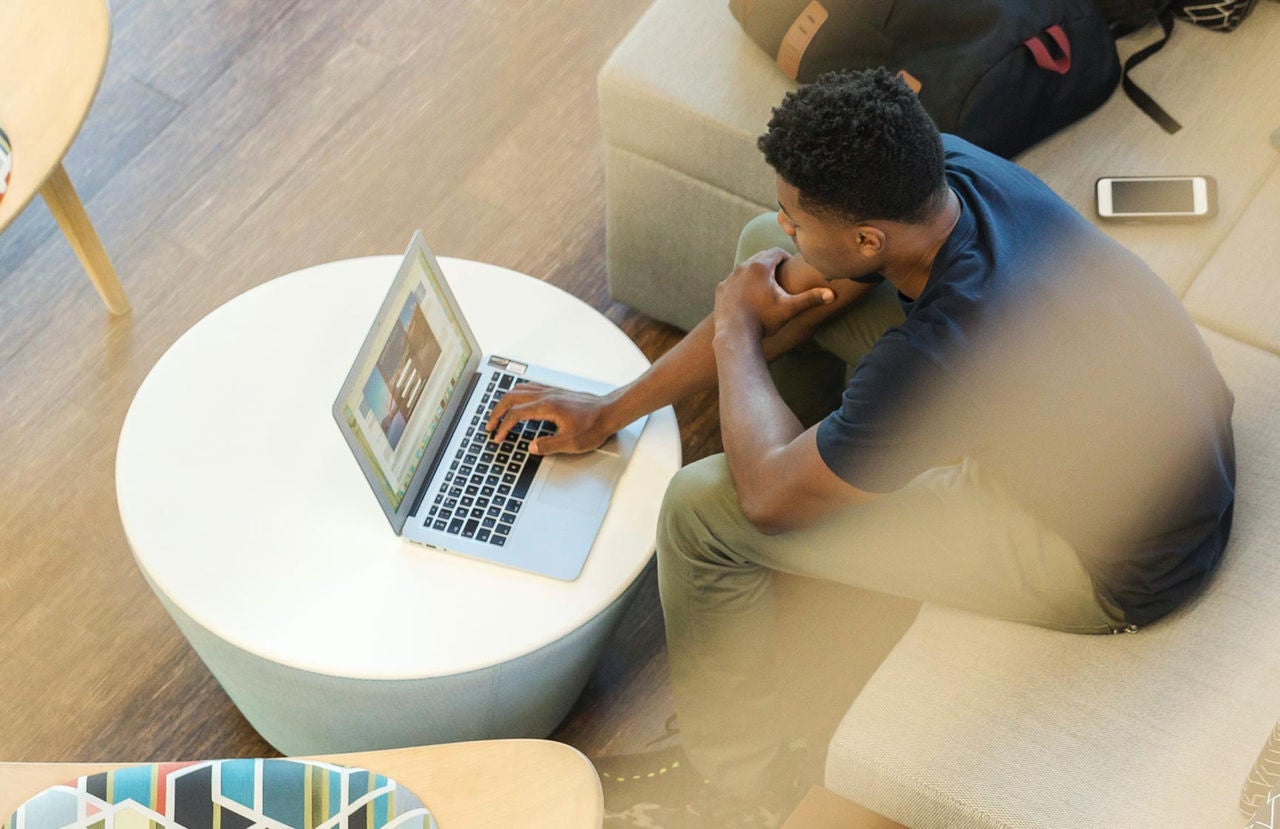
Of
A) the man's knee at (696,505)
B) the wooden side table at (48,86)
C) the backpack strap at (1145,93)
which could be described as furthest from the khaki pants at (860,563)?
the wooden side table at (48,86)

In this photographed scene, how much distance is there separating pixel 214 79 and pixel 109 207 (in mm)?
352

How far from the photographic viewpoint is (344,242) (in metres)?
2.47

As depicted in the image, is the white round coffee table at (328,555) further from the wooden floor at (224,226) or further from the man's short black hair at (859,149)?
the man's short black hair at (859,149)

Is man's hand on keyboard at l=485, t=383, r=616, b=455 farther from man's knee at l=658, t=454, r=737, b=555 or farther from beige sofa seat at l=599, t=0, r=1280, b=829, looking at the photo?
beige sofa seat at l=599, t=0, r=1280, b=829

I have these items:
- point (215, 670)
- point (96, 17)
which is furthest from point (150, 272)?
point (215, 670)

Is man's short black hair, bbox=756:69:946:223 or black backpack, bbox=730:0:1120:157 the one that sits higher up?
man's short black hair, bbox=756:69:946:223

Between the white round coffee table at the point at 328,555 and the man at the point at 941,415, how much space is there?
0.13 metres

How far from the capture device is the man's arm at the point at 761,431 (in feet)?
4.85

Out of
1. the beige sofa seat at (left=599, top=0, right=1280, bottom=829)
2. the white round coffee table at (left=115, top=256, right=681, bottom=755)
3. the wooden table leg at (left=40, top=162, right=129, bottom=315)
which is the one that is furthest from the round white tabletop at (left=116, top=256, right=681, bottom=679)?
the wooden table leg at (left=40, top=162, right=129, bottom=315)

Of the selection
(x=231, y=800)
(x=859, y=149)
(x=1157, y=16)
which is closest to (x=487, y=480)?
(x=231, y=800)

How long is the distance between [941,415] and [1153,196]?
0.79 m

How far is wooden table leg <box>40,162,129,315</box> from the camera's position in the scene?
212cm

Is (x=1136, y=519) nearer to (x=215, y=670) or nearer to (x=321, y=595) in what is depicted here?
(x=321, y=595)

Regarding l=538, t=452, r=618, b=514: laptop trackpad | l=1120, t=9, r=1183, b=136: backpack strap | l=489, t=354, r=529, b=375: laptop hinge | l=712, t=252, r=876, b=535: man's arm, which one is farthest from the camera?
l=1120, t=9, r=1183, b=136: backpack strap
